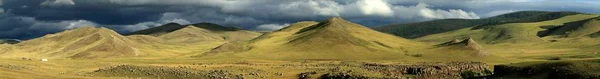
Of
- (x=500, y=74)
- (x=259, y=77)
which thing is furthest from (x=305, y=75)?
(x=500, y=74)

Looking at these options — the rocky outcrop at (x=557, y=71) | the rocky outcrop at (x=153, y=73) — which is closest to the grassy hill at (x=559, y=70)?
the rocky outcrop at (x=557, y=71)

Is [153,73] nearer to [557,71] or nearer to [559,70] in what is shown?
[557,71]

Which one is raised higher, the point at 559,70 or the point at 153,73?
the point at 153,73

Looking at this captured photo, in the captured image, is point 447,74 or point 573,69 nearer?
point 573,69

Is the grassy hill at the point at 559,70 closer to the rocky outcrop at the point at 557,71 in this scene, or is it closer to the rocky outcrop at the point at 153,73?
the rocky outcrop at the point at 557,71

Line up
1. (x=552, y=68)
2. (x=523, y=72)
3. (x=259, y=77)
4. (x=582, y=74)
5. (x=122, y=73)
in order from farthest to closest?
(x=259, y=77)
(x=122, y=73)
(x=523, y=72)
(x=552, y=68)
(x=582, y=74)

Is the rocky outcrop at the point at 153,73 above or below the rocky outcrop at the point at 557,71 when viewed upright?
above

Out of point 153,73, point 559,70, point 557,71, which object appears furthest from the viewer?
point 153,73

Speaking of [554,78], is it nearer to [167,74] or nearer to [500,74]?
[500,74]

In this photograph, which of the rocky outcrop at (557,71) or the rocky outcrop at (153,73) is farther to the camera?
the rocky outcrop at (153,73)

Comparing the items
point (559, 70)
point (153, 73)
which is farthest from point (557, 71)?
point (153, 73)

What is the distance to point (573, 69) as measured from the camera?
A: 7019 cm

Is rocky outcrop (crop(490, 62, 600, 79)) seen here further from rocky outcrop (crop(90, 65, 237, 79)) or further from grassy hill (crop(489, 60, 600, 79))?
rocky outcrop (crop(90, 65, 237, 79))

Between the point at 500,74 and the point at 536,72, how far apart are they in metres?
9.48
